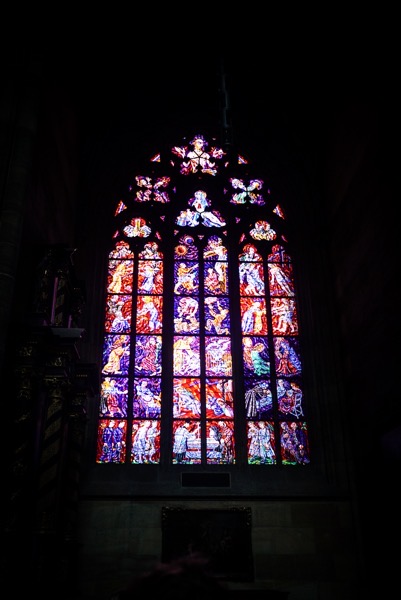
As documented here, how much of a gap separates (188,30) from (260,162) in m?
2.90

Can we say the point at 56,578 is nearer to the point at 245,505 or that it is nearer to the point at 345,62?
the point at 245,505

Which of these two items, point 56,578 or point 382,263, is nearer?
point 56,578

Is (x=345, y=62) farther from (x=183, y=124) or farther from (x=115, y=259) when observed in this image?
(x=115, y=259)

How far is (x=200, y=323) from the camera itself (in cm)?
1080

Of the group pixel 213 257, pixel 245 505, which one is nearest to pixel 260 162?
pixel 213 257

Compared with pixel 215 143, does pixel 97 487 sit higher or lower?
lower

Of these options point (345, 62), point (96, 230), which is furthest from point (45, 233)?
point (345, 62)

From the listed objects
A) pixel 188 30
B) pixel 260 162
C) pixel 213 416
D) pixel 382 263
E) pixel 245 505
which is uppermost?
pixel 188 30

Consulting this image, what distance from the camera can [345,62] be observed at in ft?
36.5

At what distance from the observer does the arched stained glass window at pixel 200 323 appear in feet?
32.3

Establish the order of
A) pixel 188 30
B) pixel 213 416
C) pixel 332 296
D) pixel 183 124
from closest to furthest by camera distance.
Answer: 1. pixel 213 416
2. pixel 332 296
3. pixel 188 30
4. pixel 183 124

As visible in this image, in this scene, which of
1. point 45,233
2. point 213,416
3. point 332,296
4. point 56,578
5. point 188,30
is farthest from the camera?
point 188,30

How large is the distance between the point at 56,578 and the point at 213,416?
152 inches

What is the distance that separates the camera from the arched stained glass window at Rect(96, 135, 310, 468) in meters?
9.84
